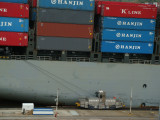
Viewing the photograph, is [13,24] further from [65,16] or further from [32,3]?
[65,16]

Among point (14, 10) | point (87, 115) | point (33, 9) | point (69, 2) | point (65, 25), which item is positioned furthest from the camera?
→ point (33, 9)

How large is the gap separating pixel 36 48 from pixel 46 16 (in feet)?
10.7

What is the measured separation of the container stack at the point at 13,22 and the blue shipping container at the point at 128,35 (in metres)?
7.90

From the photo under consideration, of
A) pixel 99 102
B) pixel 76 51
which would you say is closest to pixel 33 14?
pixel 76 51

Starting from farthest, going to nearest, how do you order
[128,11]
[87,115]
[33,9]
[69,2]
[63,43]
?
[128,11]
[33,9]
[63,43]
[69,2]
[87,115]

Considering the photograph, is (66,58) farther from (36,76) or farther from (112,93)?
(112,93)

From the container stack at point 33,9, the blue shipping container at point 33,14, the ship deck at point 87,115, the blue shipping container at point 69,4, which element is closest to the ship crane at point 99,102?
the ship deck at point 87,115

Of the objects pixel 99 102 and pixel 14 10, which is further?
pixel 99 102

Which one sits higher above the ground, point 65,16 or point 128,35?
point 65,16

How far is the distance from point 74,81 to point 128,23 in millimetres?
8129

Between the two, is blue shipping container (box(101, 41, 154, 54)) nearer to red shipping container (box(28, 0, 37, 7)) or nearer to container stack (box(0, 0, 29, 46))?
red shipping container (box(28, 0, 37, 7))

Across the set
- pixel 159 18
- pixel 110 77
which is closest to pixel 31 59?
pixel 110 77

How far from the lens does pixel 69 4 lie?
23203 millimetres

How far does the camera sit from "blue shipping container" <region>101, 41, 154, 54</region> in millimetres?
24094
